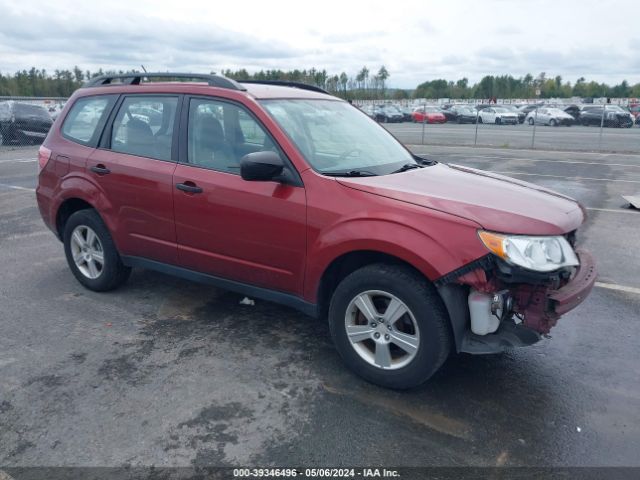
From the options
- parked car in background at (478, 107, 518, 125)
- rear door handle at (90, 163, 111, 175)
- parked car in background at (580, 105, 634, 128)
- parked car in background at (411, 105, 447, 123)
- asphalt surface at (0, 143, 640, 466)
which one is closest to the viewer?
asphalt surface at (0, 143, 640, 466)

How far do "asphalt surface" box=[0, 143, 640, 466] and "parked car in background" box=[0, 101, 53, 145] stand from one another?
1699cm

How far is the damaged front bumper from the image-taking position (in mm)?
3029

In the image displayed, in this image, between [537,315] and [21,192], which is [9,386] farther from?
[21,192]

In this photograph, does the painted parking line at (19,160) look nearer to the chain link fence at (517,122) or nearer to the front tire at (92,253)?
the front tire at (92,253)

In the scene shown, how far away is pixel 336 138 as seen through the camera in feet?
13.7

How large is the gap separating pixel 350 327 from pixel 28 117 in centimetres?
1993

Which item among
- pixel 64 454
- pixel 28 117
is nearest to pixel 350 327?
pixel 64 454

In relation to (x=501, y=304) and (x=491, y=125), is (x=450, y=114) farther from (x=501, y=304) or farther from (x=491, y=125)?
(x=501, y=304)

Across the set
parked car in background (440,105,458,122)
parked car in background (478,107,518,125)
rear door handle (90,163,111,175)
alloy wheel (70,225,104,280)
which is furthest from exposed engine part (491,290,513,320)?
parked car in background (440,105,458,122)

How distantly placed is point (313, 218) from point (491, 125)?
39.6 m

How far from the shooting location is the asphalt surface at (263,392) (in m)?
2.86

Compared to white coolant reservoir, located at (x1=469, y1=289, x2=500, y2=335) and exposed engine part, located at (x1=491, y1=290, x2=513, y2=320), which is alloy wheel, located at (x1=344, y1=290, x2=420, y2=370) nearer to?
white coolant reservoir, located at (x1=469, y1=289, x2=500, y2=335)

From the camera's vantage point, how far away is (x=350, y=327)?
3.49 m

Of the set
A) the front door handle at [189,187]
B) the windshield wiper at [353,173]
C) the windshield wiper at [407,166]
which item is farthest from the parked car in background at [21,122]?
the windshield wiper at [353,173]
